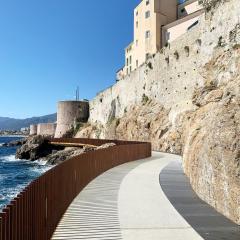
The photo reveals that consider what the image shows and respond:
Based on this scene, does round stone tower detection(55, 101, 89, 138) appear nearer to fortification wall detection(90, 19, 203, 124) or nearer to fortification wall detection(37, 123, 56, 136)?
fortification wall detection(37, 123, 56, 136)

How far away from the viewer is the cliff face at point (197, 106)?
9883mm

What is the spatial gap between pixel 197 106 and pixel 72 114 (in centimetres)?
6612

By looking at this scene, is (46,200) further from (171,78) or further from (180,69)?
(171,78)

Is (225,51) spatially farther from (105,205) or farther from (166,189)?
(105,205)

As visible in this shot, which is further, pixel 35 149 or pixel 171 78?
pixel 35 149

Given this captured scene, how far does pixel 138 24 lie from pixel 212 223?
57644 mm

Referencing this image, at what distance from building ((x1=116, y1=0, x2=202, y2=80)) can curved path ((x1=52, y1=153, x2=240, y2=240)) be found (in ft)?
144

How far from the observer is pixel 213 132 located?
10.6 m

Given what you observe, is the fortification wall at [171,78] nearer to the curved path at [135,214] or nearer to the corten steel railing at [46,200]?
the corten steel railing at [46,200]

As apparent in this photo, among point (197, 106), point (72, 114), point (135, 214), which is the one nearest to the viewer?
point (135, 214)

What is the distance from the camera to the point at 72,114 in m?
84.3

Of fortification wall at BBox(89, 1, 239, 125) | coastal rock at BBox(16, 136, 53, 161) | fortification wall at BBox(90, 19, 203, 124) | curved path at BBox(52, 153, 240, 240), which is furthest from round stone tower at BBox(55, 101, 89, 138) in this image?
curved path at BBox(52, 153, 240, 240)

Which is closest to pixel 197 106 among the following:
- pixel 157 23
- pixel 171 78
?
pixel 171 78

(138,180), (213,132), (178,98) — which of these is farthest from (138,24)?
(213,132)
